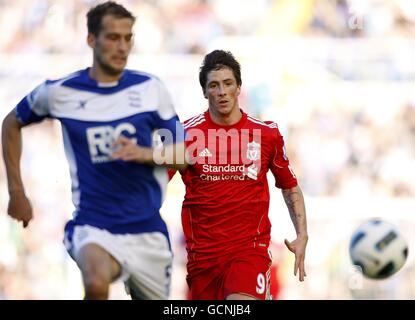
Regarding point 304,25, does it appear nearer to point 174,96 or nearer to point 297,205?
point 174,96

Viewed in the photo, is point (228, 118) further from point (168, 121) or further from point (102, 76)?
point (102, 76)

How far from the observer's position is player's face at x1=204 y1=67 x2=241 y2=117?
7.84 meters

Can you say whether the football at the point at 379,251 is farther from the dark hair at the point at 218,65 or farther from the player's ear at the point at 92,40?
the player's ear at the point at 92,40

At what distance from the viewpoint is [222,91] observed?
786cm

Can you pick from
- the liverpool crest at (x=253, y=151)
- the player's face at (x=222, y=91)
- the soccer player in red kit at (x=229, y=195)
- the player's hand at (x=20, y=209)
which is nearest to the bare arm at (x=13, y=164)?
the player's hand at (x=20, y=209)

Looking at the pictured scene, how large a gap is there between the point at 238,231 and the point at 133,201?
1540mm

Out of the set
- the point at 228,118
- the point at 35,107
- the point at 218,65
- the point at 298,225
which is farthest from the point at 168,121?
the point at 298,225

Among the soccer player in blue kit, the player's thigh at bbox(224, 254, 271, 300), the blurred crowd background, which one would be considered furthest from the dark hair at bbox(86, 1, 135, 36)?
the blurred crowd background

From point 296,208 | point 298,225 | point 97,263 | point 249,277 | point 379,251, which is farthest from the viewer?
point 379,251

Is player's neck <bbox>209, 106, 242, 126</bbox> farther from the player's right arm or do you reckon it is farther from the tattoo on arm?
the player's right arm

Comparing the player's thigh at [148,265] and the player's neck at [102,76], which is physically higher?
the player's neck at [102,76]

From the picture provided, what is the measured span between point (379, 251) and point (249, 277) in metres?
2.38

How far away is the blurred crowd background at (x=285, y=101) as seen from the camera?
48.3 ft

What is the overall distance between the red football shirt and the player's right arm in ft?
5.43
